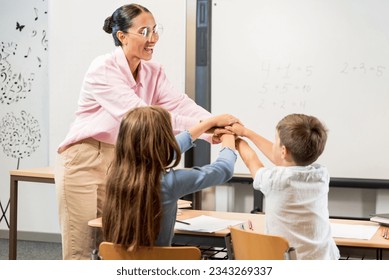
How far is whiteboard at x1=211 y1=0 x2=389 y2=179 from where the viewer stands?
3166mm

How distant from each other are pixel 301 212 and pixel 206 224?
0.39 m

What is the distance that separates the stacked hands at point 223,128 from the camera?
218 centimetres

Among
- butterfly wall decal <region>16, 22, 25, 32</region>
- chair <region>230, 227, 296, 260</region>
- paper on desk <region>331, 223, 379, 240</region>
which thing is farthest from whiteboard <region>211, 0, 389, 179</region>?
chair <region>230, 227, 296, 260</region>

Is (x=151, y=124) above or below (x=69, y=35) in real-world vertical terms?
below

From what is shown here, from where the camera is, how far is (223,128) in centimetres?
221

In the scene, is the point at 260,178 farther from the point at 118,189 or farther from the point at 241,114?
the point at 241,114

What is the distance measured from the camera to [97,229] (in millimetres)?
2270

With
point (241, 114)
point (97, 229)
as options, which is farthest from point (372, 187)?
point (97, 229)

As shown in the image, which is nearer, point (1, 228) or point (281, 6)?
point (281, 6)

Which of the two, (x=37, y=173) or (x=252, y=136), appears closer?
(x=252, y=136)

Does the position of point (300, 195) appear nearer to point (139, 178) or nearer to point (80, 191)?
point (139, 178)

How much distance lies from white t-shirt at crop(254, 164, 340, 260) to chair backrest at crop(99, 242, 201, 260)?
35 cm

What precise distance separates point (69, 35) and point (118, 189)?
2267mm

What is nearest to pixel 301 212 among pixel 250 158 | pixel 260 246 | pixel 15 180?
pixel 260 246
